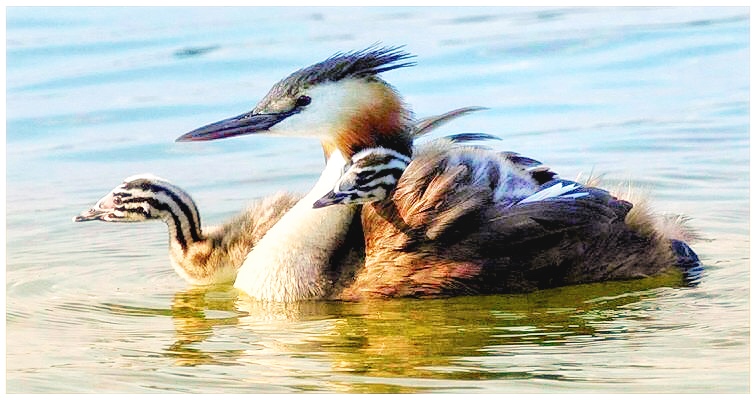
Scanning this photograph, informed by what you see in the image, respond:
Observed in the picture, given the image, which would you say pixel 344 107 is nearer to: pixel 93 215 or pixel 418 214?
pixel 418 214

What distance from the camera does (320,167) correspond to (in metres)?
9.95

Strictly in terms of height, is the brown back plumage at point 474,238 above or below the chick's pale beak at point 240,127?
below

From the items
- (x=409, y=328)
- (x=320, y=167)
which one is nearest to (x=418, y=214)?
(x=409, y=328)

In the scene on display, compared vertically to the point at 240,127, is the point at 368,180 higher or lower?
lower

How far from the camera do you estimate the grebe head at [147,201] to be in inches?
311

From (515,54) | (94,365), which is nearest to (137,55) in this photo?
Answer: (515,54)

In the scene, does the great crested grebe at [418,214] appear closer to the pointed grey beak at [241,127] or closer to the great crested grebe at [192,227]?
the pointed grey beak at [241,127]

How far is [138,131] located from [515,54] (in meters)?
3.06

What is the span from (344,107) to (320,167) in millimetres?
2494

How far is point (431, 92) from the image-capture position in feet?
37.1

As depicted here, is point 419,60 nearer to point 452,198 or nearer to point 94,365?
point 452,198

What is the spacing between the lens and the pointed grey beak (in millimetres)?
7555

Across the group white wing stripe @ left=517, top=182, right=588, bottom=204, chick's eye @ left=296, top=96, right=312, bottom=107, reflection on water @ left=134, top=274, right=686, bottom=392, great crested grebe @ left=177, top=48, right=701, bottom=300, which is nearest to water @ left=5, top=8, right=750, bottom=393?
reflection on water @ left=134, top=274, right=686, bottom=392

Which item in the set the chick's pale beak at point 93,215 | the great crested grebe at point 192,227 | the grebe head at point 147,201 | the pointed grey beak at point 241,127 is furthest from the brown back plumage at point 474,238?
the chick's pale beak at point 93,215
